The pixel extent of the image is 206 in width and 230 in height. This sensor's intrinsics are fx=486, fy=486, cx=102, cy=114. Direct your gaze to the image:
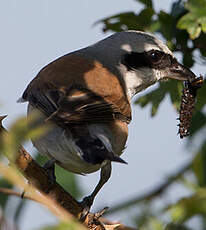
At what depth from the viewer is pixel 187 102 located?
2.47 metres

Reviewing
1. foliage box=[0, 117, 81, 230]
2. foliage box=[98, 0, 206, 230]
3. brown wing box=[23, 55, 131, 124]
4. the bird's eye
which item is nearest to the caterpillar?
foliage box=[98, 0, 206, 230]

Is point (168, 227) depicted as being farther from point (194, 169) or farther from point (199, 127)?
point (199, 127)

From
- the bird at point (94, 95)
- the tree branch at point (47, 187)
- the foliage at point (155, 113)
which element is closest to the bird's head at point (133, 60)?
the bird at point (94, 95)

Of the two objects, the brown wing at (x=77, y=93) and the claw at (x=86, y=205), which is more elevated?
the brown wing at (x=77, y=93)

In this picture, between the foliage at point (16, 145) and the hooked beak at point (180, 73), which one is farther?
the hooked beak at point (180, 73)

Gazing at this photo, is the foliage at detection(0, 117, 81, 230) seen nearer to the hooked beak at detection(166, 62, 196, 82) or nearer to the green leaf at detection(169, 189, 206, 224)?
the green leaf at detection(169, 189, 206, 224)

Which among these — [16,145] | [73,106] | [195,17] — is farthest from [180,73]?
[16,145]

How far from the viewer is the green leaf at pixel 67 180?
1985mm

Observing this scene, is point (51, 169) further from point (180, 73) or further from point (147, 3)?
point (180, 73)

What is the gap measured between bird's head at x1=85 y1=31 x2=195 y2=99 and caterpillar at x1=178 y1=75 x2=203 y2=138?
688 millimetres

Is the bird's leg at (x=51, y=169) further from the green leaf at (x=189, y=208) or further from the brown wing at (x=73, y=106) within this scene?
the green leaf at (x=189, y=208)

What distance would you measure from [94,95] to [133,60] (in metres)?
0.94

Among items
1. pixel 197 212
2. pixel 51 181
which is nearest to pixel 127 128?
pixel 51 181

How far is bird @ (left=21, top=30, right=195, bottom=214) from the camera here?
7.83 feet
